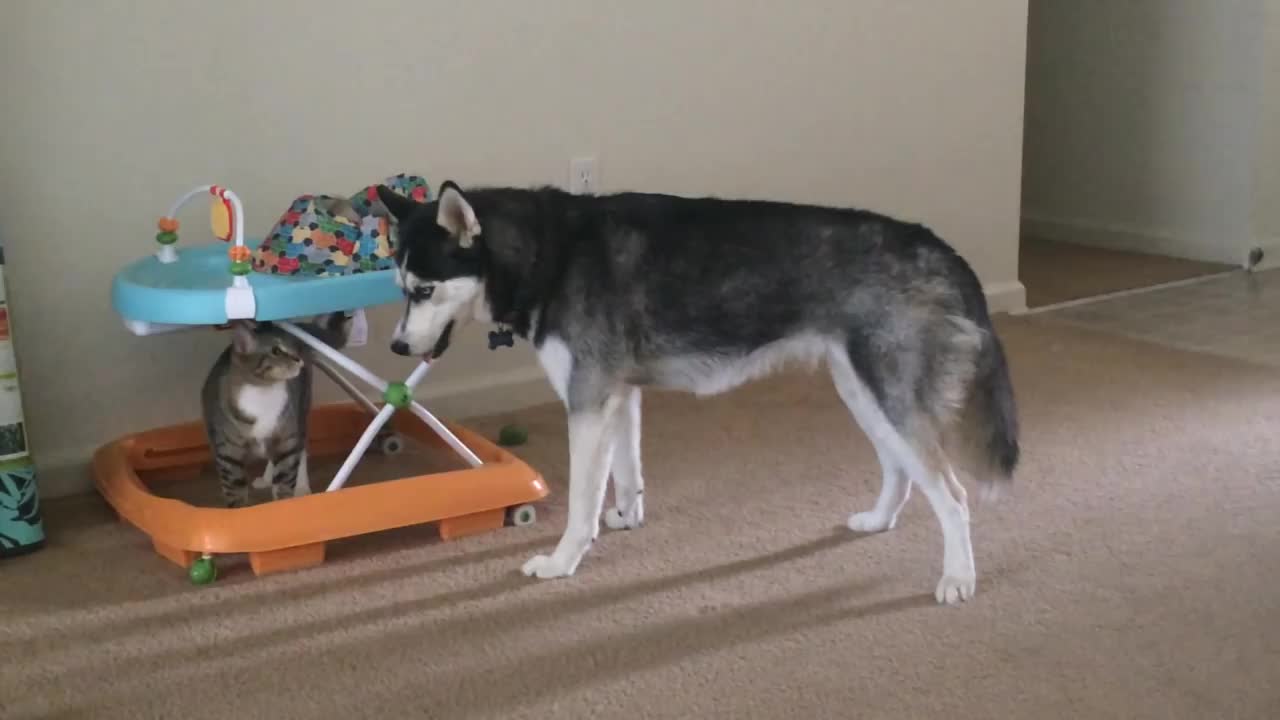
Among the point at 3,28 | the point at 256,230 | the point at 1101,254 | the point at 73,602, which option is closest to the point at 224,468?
the point at 73,602

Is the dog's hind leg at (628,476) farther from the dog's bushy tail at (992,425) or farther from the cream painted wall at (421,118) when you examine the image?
the cream painted wall at (421,118)

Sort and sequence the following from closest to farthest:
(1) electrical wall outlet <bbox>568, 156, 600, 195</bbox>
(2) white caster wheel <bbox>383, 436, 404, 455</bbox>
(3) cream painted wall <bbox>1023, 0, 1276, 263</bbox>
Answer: (2) white caster wheel <bbox>383, 436, 404, 455</bbox> → (1) electrical wall outlet <bbox>568, 156, 600, 195</bbox> → (3) cream painted wall <bbox>1023, 0, 1276, 263</bbox>

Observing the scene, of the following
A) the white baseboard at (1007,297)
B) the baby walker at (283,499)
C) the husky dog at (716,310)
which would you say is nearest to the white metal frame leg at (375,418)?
the baby walker at (283,499)

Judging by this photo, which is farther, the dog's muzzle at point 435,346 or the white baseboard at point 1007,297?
the white baseboard at point 1007,297

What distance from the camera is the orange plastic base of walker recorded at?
86.0 inches

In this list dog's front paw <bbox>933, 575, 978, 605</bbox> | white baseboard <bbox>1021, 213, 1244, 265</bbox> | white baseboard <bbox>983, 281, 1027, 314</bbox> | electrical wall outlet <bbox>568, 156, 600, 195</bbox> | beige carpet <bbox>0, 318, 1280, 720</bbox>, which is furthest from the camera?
white baseboard <bbox>1021, 213, 1244, 265</bbox>

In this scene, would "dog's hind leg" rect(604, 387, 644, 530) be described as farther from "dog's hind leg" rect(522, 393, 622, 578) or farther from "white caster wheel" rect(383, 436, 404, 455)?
"white caster wheel" rect(383, 436, 404, 455)

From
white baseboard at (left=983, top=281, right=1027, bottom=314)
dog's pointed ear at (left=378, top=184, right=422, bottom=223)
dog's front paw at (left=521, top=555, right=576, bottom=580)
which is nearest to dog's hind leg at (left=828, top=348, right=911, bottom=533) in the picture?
dog's front paw at (left=521, top=555, right=576, bottom=580)

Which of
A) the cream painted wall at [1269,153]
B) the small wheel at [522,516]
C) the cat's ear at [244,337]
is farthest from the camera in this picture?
the cream painted wall at [1269,153]

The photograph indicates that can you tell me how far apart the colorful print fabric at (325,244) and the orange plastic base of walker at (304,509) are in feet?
1.37

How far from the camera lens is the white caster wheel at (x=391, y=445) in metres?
2.89

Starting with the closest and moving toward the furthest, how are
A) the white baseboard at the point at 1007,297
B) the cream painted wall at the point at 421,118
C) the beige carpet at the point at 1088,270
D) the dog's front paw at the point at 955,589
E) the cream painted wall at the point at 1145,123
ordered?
the dog's front paw at the point at 955,589 < the cream painted wall at the point at 421,118 < the white baseboard at the point at 1007,297 < the beige carpet at the point at 1088,270 < the cream painted wall at the point at 1145,123

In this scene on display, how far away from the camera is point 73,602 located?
2.13 meters

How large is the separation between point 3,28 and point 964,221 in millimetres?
2841
